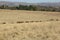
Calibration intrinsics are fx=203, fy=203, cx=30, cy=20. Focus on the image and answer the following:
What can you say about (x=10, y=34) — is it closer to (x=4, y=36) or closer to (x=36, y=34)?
(x=4, y=36)

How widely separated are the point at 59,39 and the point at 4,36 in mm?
4996

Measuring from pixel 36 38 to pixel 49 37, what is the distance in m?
1.44

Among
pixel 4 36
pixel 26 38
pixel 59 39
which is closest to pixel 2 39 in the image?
pixel 4 36

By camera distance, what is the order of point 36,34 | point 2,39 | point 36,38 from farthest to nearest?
point 36,34 < point 36,38 < point 2,39

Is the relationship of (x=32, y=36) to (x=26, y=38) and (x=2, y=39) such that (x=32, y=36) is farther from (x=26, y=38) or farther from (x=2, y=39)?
(x=2, y=39)

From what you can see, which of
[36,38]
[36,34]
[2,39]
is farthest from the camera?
[36,34]

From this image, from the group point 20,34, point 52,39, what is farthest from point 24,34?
point 52,39

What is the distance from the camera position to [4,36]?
59.2ft

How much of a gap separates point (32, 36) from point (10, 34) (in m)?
2.05

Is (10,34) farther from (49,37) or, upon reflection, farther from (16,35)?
(49,37)

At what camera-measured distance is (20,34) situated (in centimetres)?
1925

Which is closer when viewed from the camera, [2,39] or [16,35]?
[2,39]

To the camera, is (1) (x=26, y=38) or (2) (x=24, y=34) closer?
(1) (x=26, y=38)

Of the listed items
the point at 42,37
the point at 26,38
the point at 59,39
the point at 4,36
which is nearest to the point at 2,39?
the point at 4,36
